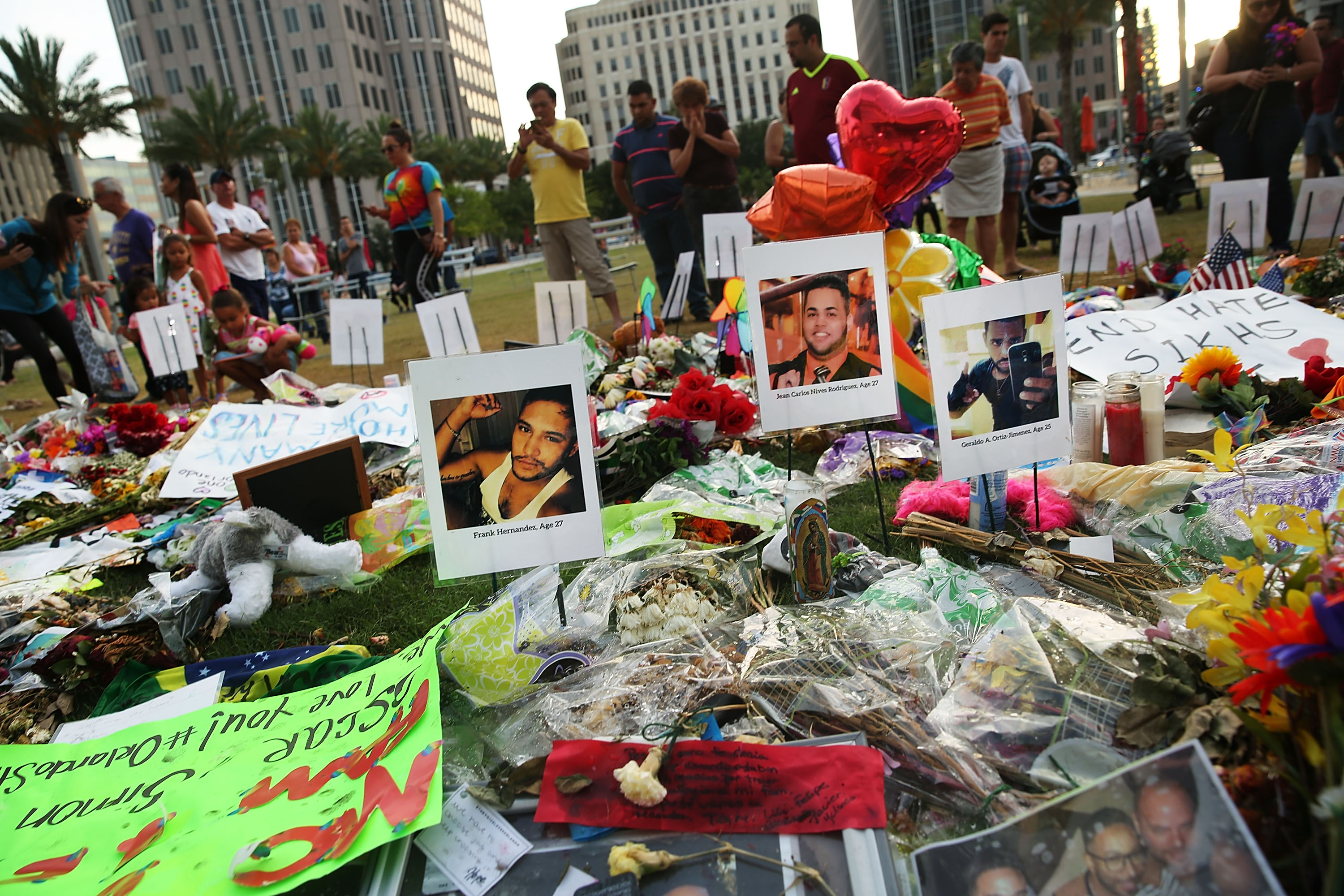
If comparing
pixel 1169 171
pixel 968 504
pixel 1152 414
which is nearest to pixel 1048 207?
pixel 1169 171

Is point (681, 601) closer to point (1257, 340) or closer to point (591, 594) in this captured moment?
point (591, 594)

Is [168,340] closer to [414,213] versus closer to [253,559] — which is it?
[414,213]

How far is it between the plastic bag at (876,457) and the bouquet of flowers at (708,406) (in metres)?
0.34

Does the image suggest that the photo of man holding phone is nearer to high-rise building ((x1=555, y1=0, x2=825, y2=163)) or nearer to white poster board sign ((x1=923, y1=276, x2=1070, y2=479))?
white poster board sign ((x1=923, y1=276, x2=1070, y2=479))

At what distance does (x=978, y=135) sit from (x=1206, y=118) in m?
1.41

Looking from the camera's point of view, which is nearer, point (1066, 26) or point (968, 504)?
point (968, 504)

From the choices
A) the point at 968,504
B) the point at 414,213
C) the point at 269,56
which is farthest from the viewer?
the point at 269,56

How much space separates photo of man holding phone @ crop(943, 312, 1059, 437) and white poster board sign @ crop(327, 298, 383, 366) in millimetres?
4106

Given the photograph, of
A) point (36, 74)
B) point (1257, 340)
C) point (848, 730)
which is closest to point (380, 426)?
point (848, 730)

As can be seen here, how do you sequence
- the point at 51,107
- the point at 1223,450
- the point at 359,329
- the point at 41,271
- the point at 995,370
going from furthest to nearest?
the point at 51,107 → the point at 41,271 → the point at 359,329 → the point at 995,370 → the point at 1223,450

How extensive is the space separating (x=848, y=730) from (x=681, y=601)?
0.51 meters

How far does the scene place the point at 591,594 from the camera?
6.60 ft

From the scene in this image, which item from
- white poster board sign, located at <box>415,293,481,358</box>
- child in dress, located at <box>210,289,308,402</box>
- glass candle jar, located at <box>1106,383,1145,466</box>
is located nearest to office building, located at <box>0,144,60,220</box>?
child in dress, located at <box>210,289,308,402</box>

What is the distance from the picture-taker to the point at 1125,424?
230 cm
